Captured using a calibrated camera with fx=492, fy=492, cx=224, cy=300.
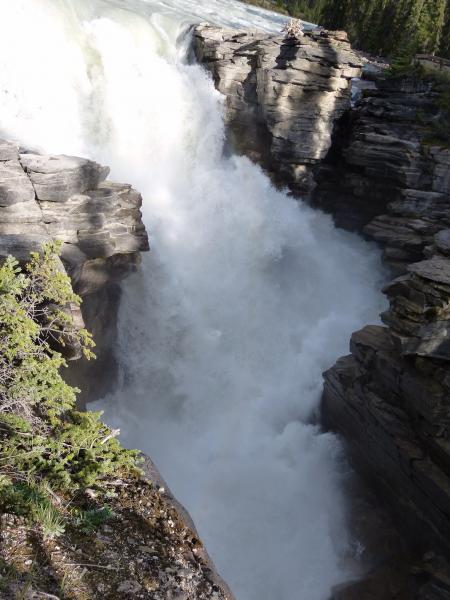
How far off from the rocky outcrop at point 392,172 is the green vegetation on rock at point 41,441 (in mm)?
14990

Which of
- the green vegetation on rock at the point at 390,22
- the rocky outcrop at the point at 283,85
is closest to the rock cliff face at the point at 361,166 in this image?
the rocky outcrop at the point at 283,85

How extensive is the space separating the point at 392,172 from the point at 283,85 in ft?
18.2

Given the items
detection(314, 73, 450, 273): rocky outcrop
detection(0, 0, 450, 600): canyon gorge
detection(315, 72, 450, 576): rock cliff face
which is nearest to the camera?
detection(315, 72, 450, 576): rock cliff face

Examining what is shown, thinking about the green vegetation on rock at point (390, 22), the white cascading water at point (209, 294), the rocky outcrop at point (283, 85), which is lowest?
the white cascading water at point (209, 294)

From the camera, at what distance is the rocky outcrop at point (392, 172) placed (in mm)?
18844

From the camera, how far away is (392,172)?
19.6 metres

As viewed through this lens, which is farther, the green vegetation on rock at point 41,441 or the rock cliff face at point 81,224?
the rock cliff face at point 81,224

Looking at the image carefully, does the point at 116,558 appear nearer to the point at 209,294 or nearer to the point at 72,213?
the point at 72,213

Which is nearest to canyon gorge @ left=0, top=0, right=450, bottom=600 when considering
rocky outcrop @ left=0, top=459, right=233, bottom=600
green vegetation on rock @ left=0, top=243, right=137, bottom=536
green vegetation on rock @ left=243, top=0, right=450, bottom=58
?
rocky outcrop @ left=0, top=459, right=233, bottom=600

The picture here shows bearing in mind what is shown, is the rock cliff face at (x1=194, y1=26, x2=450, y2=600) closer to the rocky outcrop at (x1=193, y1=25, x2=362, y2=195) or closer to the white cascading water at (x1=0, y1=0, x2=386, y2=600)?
the rocky outcrop at (x1=193, y1=25, x2=362, y2=195)

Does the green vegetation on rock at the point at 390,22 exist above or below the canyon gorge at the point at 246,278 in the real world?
above

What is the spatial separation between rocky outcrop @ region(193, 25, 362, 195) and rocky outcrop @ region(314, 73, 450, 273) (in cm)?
117

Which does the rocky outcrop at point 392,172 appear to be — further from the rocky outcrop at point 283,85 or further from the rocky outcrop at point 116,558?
the rocky outcrop at point 116,558

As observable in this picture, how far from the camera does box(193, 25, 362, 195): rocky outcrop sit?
64.1 ft
